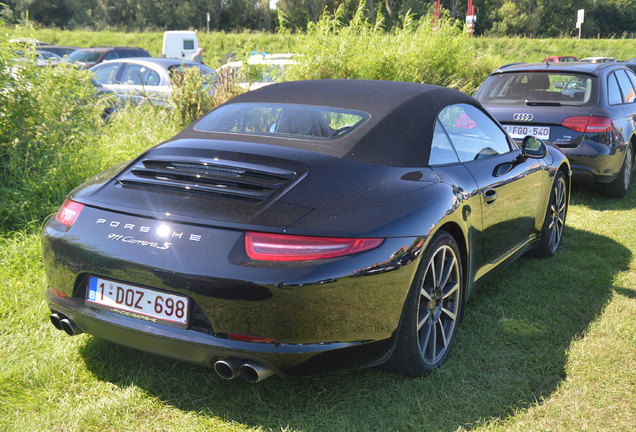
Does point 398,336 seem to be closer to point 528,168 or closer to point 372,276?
point 372,276

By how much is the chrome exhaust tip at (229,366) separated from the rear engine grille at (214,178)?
2.13 feet

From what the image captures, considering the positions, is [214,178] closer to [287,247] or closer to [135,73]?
[287,247]

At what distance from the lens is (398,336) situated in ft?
9.27

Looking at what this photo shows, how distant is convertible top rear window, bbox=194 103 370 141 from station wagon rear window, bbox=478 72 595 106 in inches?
173

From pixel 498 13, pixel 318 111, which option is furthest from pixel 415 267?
pixel 498 13

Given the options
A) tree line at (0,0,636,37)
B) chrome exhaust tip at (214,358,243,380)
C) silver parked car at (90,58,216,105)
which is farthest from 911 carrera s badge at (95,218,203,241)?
tree line at (0,0,636,37)

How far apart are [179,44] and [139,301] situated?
1202 inches

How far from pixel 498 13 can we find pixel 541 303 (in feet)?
220

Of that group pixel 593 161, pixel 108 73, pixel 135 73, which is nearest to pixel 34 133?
pixel 593 161

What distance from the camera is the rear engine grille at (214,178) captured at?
2.69m

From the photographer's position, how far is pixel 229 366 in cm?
247

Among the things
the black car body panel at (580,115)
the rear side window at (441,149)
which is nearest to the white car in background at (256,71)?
the black car body panel at (580,115)

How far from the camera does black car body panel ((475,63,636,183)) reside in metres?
6.88

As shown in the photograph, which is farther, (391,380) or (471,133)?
(471,133)
